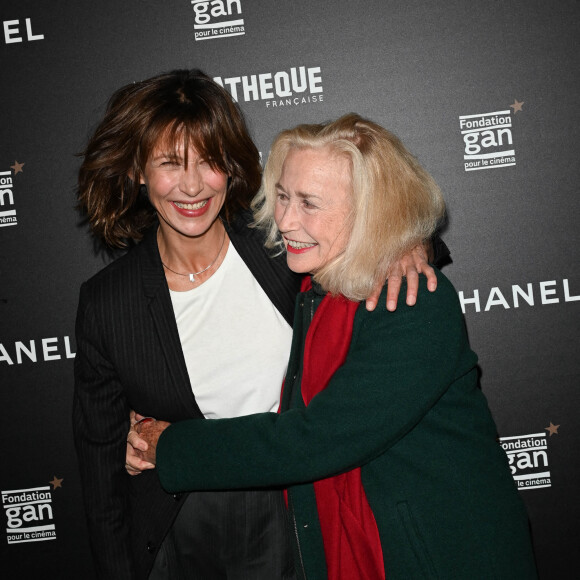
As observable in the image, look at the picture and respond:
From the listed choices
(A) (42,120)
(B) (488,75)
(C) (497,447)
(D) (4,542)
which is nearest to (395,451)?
(C) (497,447)

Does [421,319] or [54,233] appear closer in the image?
[421,319]

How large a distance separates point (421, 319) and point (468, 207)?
1.21 meters

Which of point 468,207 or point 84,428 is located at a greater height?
point 468,207

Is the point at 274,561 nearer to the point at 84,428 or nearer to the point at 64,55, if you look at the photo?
the point at 84,428

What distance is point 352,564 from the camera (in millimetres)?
1422

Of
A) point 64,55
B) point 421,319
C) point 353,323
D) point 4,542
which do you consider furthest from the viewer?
point 4,542

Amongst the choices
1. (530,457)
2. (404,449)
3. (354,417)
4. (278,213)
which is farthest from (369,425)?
(530,457)

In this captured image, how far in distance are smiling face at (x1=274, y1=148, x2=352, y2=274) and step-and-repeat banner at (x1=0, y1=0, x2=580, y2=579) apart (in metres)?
0.89

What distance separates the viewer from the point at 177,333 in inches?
65.9

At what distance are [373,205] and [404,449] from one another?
1.75ft

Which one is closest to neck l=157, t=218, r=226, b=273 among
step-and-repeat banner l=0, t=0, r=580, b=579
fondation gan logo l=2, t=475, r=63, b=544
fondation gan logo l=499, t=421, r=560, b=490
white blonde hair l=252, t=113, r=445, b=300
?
white blonde hair l=252, t=113, r=445, b=300

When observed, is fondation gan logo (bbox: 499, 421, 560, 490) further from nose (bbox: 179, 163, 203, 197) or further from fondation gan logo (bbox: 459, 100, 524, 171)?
nose (bbox: 179, 163, 203, 197)

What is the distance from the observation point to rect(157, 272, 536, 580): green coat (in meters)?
1.27

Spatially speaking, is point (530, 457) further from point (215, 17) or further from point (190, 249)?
point (215, 17)
